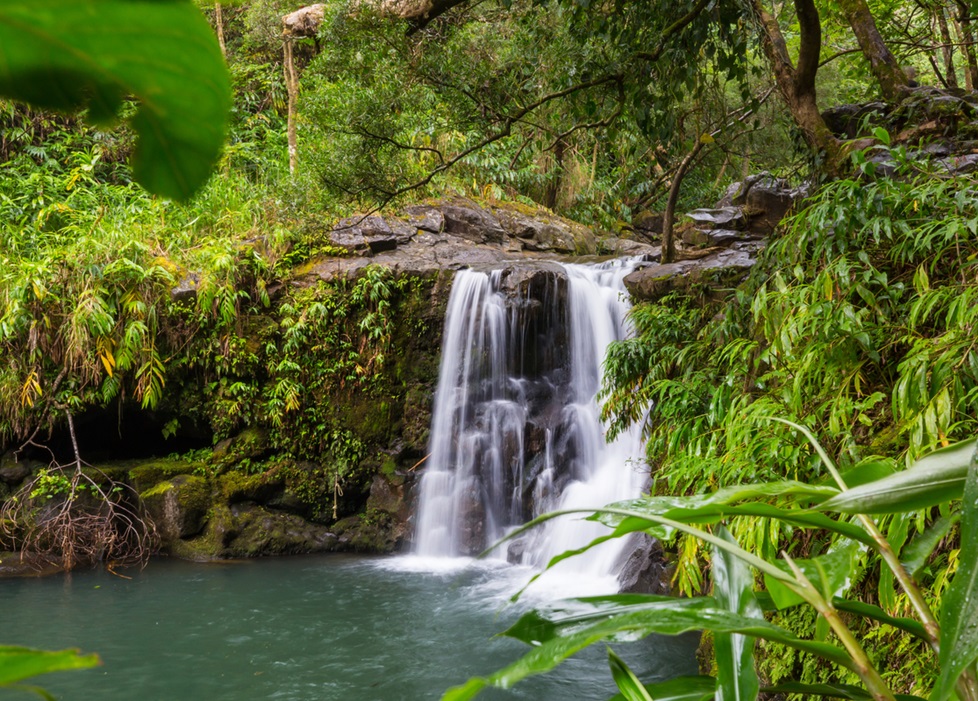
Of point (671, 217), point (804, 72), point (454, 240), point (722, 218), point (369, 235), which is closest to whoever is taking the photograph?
point (804, 72)

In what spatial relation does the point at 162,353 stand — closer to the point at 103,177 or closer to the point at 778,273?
the point at 103,177

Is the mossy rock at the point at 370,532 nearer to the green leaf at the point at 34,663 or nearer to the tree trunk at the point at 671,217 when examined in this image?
the tree trunk at the point at 671,217

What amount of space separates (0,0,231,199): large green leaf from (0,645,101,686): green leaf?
132mm

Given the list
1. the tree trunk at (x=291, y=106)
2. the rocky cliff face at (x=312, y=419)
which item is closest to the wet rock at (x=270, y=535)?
the rocky cliff face at (x=312, y=419)

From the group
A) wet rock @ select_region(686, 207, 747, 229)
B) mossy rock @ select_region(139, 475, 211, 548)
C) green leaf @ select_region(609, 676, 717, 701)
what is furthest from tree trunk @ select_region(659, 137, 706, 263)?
green leaf @ select_region(609, 676, 717, 701)

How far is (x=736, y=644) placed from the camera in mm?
880

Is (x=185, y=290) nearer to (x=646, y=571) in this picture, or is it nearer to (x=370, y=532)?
(x=370, y=532)

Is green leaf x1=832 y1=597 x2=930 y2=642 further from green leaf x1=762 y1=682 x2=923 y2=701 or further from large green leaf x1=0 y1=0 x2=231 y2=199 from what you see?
large green leaf x1=0 y1=0 x2=231 y2=199

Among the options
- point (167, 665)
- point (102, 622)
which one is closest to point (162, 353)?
point (102, 622)

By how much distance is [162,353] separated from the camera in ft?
24.7

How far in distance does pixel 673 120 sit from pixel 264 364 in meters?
5.02

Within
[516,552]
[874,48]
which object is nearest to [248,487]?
[516,552]

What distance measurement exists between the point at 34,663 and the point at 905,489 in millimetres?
765

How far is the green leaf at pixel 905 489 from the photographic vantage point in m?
0.75
